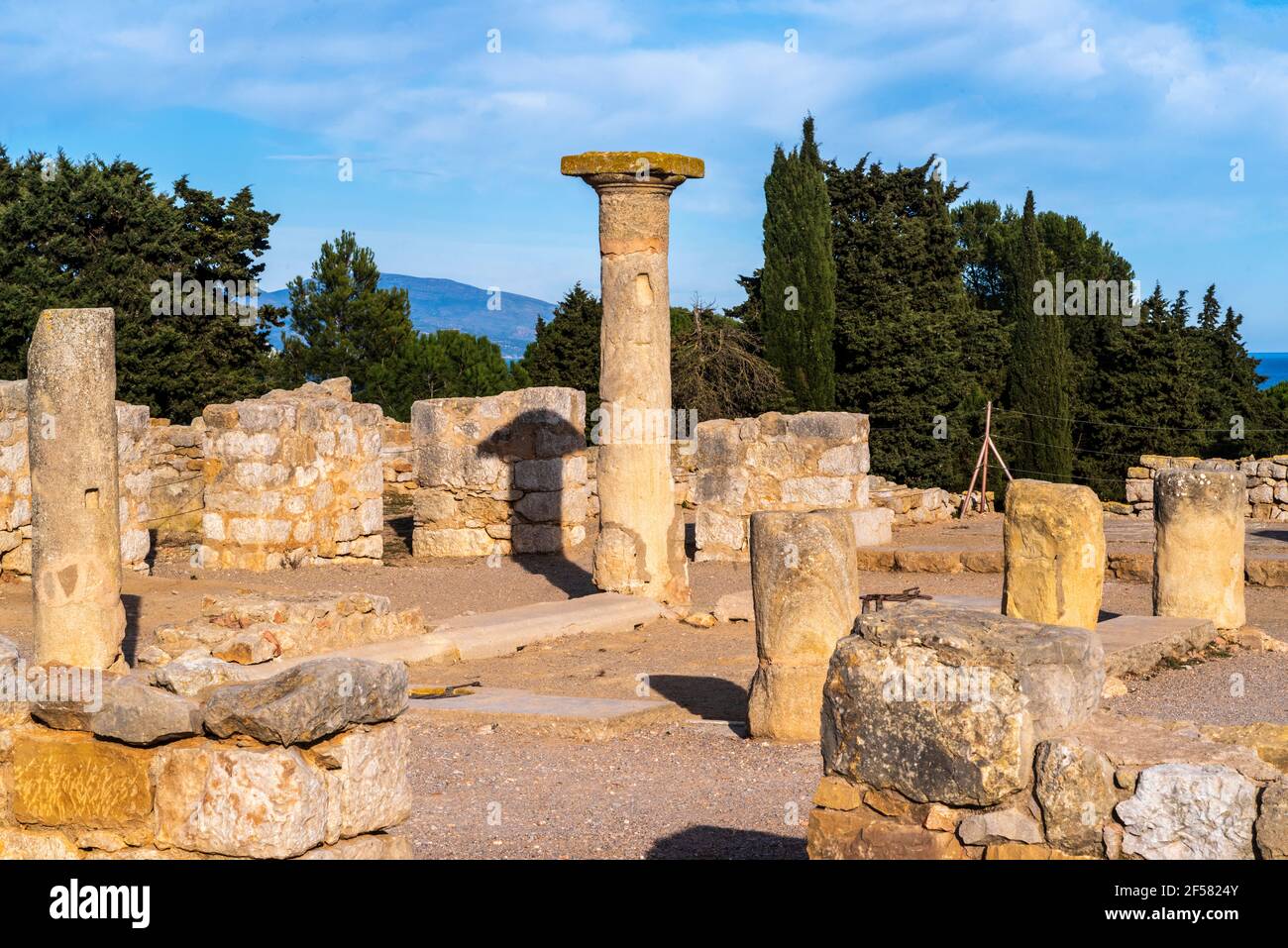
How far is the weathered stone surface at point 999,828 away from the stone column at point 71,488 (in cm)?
591

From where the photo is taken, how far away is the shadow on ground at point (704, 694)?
8883 mm

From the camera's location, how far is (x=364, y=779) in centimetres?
457

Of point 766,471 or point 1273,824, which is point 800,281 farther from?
point 1273,824

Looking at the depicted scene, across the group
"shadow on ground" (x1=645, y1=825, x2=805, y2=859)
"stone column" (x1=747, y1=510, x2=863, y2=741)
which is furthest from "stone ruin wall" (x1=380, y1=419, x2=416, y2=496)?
"shadow on ground" (x1=645, y1=825, x2=805, y2=859)

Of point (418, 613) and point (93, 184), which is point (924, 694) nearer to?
point (418, 613)

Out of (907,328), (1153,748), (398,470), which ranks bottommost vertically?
(1153,748)

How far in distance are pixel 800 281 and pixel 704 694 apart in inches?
922

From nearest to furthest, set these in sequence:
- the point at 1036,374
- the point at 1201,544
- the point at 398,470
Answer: the point at 1201,544 < the point at 398,470 < the point at 1036,374

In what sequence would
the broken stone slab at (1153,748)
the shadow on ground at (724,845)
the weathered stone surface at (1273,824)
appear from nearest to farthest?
1. the weathered stone surface at (1273,824)
2. the broken stone slab at (1153,748)
3. the shadow on ground at (724,845)

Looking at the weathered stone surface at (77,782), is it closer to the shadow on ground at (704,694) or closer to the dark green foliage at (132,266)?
the shadow on ground at (704,694)

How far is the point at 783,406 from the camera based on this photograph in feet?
100

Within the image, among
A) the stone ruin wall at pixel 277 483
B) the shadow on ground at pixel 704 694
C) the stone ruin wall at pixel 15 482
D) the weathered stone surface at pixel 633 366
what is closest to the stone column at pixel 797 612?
the shadow on ground at pixel 704 694

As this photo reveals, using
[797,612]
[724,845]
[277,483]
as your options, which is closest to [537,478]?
[277,483]

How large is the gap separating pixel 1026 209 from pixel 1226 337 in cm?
648
